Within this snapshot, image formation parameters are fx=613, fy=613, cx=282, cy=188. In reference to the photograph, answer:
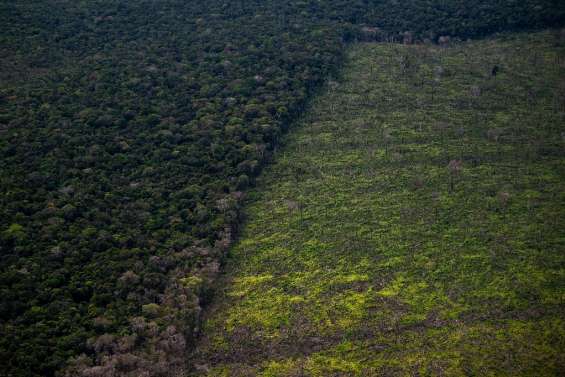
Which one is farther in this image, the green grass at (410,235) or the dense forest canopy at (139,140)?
the dense forest canopy at (139,140)

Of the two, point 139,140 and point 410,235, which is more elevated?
point 139,140

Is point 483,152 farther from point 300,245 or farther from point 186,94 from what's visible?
point 186,94

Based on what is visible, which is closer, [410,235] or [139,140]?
[410,235]

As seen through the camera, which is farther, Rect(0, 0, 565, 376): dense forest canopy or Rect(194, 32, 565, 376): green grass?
Rect(0, 0, 565, 376): dense forest canopy
